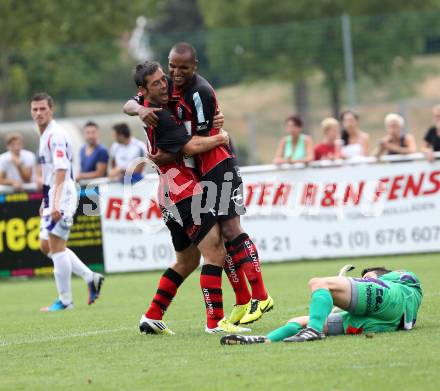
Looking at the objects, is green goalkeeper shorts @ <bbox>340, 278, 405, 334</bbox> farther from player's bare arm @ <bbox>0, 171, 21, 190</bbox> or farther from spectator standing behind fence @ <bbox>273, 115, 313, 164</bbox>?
player's bare arm @ <bbox>0, 171, 21, 190</bbox>

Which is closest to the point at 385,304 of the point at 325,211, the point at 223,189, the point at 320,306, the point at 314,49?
the point at 320,306

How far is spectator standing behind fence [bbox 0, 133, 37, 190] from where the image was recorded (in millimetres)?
18312

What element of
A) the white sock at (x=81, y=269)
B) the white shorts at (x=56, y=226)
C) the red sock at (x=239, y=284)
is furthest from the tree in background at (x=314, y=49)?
the red sock at (x=239, y=284)

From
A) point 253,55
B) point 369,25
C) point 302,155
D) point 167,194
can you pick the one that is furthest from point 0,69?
point 167,194

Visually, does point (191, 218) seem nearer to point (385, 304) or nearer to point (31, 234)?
Answer: point (385, 304)

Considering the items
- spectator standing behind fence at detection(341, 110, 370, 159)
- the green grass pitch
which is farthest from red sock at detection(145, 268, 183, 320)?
spectator standing behind fence at detection(341, 110, 370, 159)

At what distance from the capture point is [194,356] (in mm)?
7582

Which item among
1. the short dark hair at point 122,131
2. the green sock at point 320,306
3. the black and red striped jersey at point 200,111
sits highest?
the black and red striped jersey at point 200,111

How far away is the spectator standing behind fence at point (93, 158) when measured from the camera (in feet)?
57.9

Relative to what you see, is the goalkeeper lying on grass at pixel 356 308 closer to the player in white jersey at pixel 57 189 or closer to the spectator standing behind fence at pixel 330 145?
the player in white jersey at pixel 57 189

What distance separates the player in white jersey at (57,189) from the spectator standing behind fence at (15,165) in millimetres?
5803

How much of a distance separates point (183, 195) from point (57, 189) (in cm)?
367

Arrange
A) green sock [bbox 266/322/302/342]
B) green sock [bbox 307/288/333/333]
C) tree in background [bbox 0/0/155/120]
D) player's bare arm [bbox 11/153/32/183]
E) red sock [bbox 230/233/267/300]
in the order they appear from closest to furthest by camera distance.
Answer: green sock [bbox 307/288/333/333]
green sock [bbox 266/322/302/342]
red sock [bbox 230/233/267/300]
player's bare arm [bbox 11/153/32/183]
tree in background [bbox 0/0/155/120]

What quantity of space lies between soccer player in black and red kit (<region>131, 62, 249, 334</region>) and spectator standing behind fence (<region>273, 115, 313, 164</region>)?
857cm
